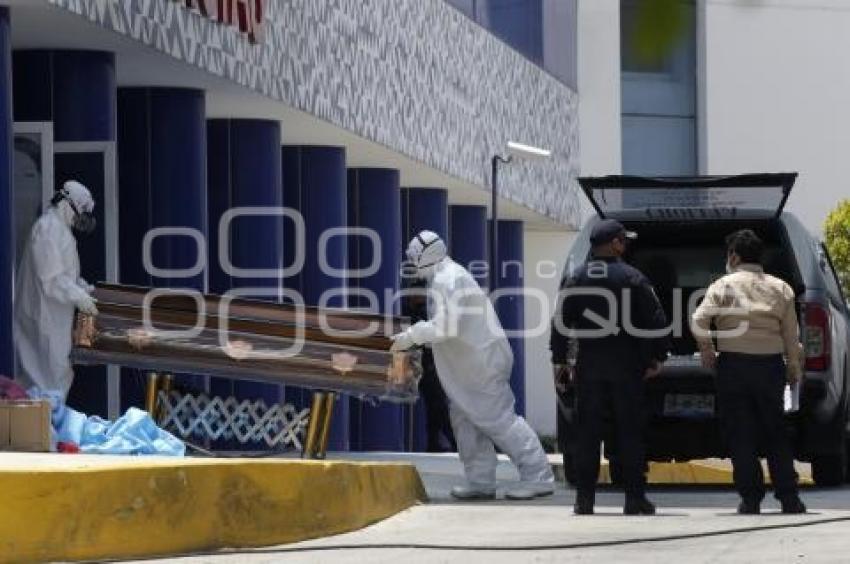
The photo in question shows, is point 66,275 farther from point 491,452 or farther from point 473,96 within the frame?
point 473,96

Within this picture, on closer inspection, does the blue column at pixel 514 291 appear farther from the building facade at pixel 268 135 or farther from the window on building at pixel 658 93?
the window on building at pixel 658 93

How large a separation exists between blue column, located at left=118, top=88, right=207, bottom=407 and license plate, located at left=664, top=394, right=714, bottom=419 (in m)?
6.67

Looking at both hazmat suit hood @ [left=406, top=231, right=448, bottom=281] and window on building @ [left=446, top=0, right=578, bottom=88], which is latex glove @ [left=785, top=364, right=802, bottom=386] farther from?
window on building @ [left=446, top=0, right=578, bottom=88]

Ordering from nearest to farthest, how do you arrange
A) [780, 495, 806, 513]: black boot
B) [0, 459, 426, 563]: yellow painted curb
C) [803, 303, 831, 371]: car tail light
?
1. [0, 459, 426, 563]: yellow painted curb
2. [780, 495, 806, 513]: black boot
3. [803, 303, 831, 371]: car tail light

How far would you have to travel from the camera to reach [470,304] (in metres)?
16.6

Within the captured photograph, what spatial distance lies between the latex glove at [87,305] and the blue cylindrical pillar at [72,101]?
291cm

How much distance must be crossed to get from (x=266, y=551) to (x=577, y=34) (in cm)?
3246

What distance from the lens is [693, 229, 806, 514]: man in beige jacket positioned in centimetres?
1485

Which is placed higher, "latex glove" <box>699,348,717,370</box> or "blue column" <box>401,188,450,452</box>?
"blue column" <box>401,188,450,452</box>

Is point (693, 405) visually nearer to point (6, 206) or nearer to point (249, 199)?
point (6, 206)

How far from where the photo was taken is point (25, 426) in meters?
15.4

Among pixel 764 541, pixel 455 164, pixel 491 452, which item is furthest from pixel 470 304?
pixel 455 164

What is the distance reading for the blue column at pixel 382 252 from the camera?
3072cm

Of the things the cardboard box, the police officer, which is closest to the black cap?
the police officer
